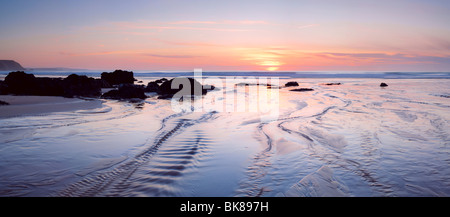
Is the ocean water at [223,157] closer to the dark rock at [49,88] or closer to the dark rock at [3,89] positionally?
the dark rock at [49,88]

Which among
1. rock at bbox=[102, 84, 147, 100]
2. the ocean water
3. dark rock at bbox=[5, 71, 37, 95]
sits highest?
dark rock at bbox=[5, 71, 37, 95]

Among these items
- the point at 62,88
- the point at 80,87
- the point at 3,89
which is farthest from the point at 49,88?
the point at 3,89


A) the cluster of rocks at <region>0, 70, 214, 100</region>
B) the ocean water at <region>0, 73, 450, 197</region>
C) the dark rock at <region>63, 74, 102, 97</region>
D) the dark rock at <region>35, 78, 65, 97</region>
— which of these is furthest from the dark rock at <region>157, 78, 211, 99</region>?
the ocean water at <region>0, 73, 450, 197</region>

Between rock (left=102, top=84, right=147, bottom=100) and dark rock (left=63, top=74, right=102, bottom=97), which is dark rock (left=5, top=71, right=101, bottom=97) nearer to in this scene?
dark rock (left=63, top=74, right=102, bottom=97)

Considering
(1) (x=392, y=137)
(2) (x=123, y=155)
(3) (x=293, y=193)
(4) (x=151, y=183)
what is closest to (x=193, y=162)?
(4) (x=151, y=183)

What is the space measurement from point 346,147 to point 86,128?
626 centimetres

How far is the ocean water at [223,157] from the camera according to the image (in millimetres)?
3482

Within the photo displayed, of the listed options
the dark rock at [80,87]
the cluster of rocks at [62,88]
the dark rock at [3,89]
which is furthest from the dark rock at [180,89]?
the dark rock at [3,89]

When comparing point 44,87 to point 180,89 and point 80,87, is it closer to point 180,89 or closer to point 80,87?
point 80,87

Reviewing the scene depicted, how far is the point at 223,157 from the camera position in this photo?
15.6 ft

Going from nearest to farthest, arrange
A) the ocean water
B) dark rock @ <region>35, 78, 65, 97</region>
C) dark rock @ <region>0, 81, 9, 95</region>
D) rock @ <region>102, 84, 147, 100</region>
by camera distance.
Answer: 1. the ocean water
2. dark rock @ <region>35, 78, 65, 97</region>
3. dark rock @ <region>0, 81, 9, 95</region>
4. rock @ <region>102, 84, 147, 100</region>

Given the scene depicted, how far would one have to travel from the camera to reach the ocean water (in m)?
3.48
